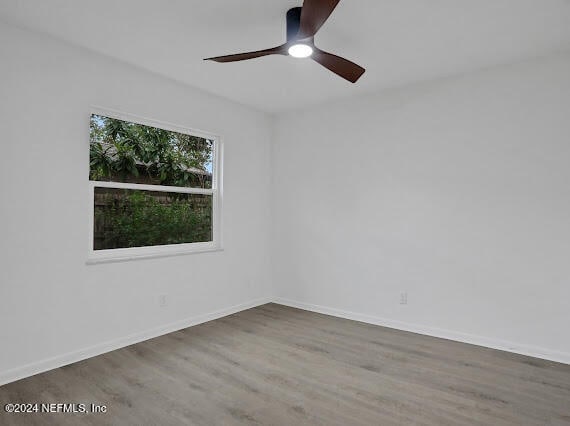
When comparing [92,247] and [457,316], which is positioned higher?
[92,247]

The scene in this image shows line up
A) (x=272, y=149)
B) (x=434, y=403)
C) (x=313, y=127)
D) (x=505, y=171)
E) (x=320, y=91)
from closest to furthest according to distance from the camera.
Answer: (x=434, y=403) → (x=505, y=171) → (x=320, y=91) → (x=313, y=127) → (x=272, y=149)

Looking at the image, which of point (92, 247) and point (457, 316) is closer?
point (92, 247)

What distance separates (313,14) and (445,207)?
2379mm

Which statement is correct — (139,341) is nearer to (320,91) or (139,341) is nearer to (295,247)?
(295,247)

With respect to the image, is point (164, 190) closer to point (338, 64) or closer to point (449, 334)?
point (338, 64)

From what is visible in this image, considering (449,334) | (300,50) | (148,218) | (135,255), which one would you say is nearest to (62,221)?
(135,255)

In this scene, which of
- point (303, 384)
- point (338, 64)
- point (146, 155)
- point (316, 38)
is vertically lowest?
point (303, 384)

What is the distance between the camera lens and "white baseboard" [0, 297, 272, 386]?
2611mm

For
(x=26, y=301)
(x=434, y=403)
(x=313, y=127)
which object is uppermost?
(x=313, y=127)

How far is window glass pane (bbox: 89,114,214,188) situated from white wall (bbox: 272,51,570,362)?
4.18 feet

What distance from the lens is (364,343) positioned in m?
3.41

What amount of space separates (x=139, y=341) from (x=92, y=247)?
0.98m

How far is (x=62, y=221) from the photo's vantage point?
287 cm

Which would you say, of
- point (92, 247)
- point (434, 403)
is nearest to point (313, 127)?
point (92, 247)
